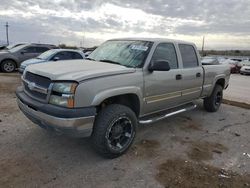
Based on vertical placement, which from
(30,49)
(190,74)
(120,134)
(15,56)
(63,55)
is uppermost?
(30,49)

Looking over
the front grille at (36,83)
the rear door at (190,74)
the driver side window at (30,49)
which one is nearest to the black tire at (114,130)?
the front grille at (36,83)

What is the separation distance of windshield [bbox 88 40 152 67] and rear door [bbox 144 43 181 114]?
0.73ft

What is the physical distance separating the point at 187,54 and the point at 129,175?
328cm

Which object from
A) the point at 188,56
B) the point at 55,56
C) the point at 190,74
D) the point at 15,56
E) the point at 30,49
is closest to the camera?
the point at 190,74

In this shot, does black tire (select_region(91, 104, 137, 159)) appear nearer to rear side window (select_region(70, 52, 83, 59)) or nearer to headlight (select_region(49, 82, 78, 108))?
headlight (select_region(49, 82, 78, 108))

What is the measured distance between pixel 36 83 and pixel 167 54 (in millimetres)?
2582

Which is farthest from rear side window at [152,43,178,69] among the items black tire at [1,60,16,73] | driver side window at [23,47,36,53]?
driver side window at [23,47,36,53]

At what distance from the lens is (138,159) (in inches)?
165

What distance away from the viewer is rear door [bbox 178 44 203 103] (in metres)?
5.64

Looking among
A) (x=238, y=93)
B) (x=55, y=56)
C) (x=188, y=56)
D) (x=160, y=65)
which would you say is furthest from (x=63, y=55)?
(x=160, y=65)

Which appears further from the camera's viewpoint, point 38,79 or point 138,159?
point 138,159

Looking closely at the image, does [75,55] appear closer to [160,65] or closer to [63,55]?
[63,55]

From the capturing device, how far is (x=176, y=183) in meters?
3.53

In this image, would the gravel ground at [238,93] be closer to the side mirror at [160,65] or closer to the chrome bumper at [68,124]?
the side mirror at [160,65]
